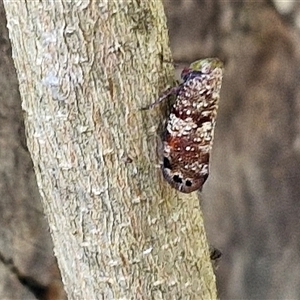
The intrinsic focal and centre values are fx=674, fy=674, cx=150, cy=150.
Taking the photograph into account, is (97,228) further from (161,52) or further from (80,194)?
(161,52)

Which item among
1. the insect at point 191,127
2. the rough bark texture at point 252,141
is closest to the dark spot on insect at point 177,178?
the insect at point 191,127

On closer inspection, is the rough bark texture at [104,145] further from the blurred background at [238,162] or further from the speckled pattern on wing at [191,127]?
the blurred background at [238,162]

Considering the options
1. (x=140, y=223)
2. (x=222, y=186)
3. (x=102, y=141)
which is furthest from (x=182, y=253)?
(x=222, y=186)

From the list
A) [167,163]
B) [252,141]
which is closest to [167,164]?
[167,163]

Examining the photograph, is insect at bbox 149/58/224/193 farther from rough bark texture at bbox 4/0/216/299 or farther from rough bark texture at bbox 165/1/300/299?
rough bark texture at bbox 165/1/300/299

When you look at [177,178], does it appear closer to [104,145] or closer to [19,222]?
[104,145]

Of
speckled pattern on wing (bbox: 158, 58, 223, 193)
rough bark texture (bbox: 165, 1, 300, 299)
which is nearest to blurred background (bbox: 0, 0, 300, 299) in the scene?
rough bark texture (bbox: 165, 1, 300, 299)
